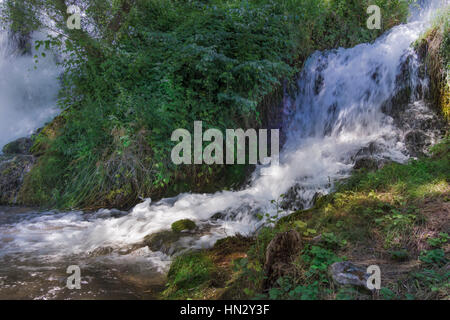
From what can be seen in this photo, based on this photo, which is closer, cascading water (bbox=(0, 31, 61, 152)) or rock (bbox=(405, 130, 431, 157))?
rock (bbox=(405, 130, 431, 157))

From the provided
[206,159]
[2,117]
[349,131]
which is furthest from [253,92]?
[2,117]

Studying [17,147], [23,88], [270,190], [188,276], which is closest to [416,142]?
[270,190]

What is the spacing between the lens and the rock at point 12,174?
6.14m

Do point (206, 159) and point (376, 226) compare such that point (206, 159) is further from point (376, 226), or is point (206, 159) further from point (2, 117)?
point (2, 117)

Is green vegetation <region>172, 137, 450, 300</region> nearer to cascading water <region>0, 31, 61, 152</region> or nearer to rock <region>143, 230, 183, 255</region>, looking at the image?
rock <region>143, 230, 183, 255</region>

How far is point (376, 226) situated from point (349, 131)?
4.31 metres

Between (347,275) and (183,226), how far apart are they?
2721 mm

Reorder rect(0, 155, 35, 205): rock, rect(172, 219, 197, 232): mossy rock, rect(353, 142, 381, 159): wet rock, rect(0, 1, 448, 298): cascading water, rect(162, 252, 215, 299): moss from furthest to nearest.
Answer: rect(0, 155, 35, 205): rock
rect(353, 142, 381, 159): wet rock
rect(172, 219, 197, 232): mossy rock
rect(0, 1, 448, 298): cascading water
rect(162, 252, 215, 299): moss

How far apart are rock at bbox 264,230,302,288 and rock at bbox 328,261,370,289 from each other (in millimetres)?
333

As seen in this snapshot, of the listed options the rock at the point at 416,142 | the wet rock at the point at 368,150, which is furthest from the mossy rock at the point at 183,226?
the rock at the point at 416,142

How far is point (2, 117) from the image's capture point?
12.1 metres

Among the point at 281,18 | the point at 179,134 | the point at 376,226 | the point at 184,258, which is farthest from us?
the point at 281,18

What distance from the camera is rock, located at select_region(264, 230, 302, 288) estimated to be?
2148 mm

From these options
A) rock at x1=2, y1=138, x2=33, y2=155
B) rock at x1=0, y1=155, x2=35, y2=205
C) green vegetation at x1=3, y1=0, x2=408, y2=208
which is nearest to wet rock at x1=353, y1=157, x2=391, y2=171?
green vegetation at x1=3, y1=0, x2=408, y2=208
